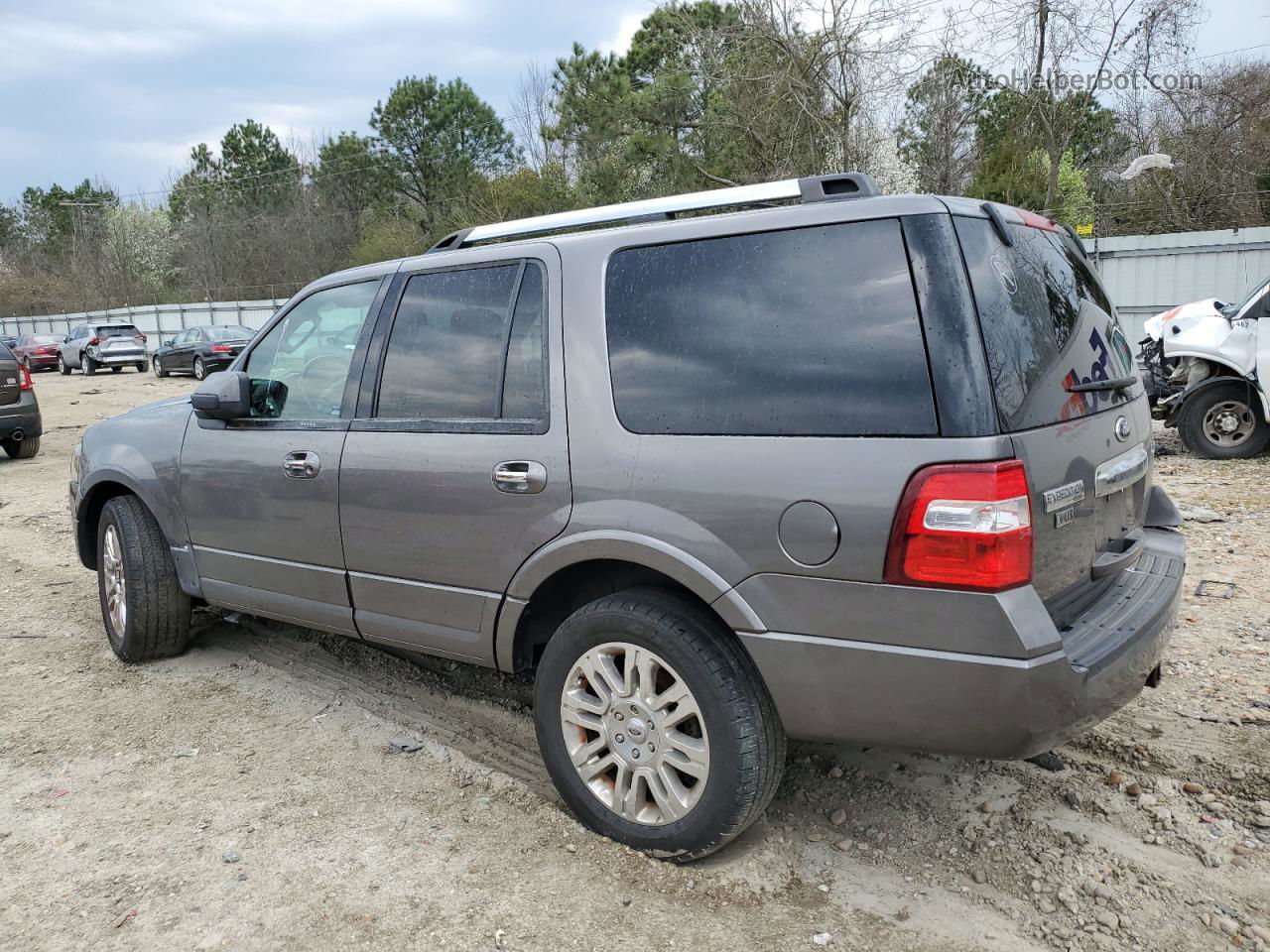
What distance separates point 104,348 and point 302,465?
29448mm

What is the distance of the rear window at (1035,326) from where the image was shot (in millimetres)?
2371

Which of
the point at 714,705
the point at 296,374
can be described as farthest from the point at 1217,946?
the point at 296,374

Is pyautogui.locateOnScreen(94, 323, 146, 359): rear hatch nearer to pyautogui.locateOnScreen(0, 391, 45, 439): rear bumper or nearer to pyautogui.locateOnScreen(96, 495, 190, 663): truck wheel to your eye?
pyautogui.locateOnScreen(0, 391, 45, 439): rear bumper

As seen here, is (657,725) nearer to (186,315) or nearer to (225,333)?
(225,333)

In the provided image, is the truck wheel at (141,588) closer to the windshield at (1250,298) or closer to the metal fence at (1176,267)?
the windshield at (1250,298)

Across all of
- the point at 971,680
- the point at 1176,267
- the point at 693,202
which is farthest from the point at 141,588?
the point at 1176,267

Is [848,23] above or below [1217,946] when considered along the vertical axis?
above

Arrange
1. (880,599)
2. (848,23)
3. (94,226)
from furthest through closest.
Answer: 1. (94,226)
2. (848,23)
3. (880,599)

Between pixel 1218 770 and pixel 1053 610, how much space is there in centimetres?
139

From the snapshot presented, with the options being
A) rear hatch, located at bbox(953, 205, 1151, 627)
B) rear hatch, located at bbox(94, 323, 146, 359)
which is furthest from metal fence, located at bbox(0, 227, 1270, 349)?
rear hatch, located at bbox(94, 323, 146, 359)

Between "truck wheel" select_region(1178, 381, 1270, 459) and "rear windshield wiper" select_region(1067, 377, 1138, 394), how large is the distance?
277 inches

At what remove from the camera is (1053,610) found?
2.45m

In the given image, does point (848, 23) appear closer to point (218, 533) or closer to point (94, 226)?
point (218, 533)

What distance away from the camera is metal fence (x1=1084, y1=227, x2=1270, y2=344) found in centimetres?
1456
